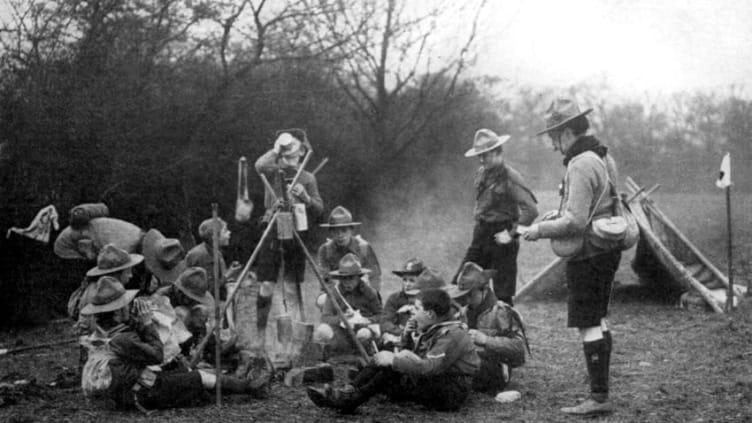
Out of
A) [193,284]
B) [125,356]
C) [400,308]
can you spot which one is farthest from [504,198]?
[125,356]

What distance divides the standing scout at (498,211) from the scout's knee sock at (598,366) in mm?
1899

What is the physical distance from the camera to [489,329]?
5.93 meters

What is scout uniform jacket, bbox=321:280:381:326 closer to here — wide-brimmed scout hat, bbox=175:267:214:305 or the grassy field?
the grassy field

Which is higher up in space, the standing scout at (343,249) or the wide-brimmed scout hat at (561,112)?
the wide-brimmed scout hat at (561,112)

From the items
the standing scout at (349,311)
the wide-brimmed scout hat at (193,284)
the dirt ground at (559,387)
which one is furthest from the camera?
the standing scout at (349,311)

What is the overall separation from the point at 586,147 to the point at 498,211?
194 centimetres

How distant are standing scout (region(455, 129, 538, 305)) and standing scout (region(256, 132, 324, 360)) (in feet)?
4.76

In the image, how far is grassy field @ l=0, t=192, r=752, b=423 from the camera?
5078 millimetres

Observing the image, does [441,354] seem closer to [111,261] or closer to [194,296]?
[194,296]

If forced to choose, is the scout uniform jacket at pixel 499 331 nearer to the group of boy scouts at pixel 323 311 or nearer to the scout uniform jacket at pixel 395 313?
the group of boy scouts at pixel 323 311

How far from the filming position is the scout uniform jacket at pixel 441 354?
4.97 metres

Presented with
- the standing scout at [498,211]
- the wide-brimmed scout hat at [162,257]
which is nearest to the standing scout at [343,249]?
the standing scout at [498,211]

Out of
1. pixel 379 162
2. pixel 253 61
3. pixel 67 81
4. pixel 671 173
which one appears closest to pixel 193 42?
pixel 253 61

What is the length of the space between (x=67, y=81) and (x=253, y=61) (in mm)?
2855
